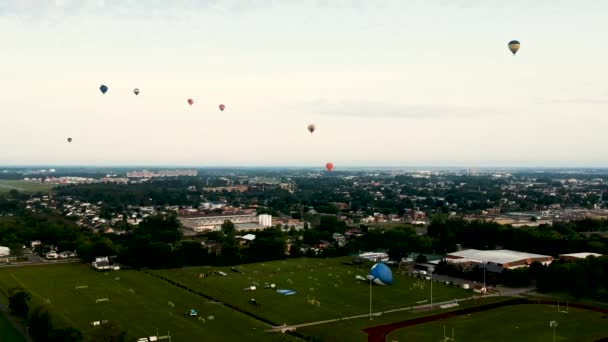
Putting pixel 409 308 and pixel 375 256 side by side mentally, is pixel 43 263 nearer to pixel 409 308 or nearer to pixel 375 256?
pixel 375 256

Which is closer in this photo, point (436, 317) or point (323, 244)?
point (436, 317)

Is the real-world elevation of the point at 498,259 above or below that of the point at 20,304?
below

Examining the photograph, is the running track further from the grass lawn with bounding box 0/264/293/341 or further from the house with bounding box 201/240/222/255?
the house with bounding box 201/240/222/255

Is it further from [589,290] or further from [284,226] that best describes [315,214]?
[589,290]

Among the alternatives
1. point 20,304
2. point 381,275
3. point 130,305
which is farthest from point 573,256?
point 20,304

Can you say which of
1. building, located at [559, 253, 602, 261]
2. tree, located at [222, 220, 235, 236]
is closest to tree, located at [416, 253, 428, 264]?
building, located at [559, 253, 602, 261]

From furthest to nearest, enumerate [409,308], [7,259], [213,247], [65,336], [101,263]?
1. [213,247]
2. [7,259]
3. [101,263]
4. [409,308]
5. [65,336]

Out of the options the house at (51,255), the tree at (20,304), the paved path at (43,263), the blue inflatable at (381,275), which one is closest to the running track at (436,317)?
the blue inflatable at (381,275)

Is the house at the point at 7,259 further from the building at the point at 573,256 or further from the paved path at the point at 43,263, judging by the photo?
the building at the point at 573,256
